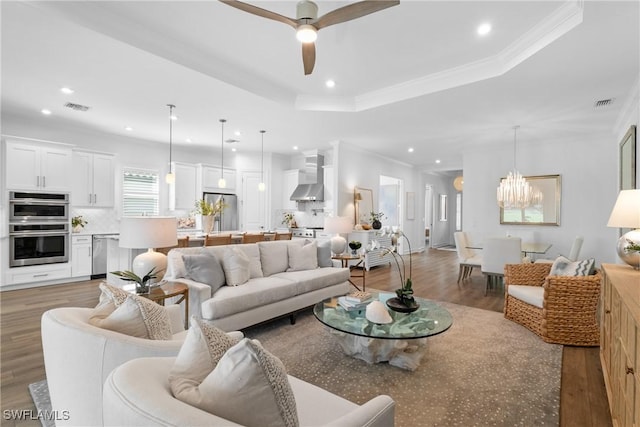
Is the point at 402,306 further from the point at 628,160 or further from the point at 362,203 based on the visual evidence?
the point at 362,203

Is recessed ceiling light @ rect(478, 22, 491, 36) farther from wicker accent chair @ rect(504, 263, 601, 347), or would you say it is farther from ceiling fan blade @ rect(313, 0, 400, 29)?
wicker accent chair @ rect(504, 263, 601, 347)

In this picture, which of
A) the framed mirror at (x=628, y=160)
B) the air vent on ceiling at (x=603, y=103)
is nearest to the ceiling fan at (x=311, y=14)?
the air vent on ceiling at (x=603, y=103)

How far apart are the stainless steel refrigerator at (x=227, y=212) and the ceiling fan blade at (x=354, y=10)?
19.3ft

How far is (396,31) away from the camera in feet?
9.74

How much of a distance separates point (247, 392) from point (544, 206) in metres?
7.41

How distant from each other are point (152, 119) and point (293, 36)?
11.1 ft

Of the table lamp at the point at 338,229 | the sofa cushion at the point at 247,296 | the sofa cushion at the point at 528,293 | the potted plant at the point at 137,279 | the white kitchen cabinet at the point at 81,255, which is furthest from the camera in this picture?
the white kitchen cabinet at the point at 81,255

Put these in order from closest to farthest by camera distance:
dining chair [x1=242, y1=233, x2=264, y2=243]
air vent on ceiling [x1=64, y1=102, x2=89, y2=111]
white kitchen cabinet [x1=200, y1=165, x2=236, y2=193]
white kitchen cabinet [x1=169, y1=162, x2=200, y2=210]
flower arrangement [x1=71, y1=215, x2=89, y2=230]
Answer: air vent on ceiling [x1=64, y1=102, x2=89, y2=111] → dining chair [x1=242, y1=233, x2=264, y2=243] → flower arrangement [x1=71, y1=215, x2=89, y2=230] → white kitchen cabinet [x1=169, y1=162, x2=200, y2=210] → white kitchen cabinet [x1=200, y1=165, x2=236, y2=193]

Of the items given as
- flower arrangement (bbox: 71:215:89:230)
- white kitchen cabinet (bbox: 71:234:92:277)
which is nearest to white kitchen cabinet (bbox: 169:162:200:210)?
flower arrangement (bbox: 71:215:89:230)

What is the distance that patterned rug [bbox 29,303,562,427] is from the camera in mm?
2014

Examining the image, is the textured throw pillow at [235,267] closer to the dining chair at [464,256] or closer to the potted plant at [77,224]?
the dining chair at [464,256]

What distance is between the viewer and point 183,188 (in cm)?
720

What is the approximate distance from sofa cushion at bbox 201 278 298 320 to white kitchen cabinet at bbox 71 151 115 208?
4.34 m

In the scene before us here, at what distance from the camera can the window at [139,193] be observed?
21.6 feet
